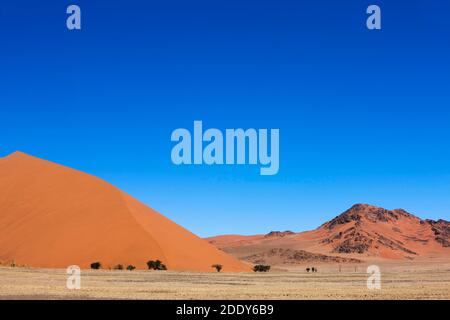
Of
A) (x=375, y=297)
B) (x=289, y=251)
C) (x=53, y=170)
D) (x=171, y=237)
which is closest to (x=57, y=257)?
(x=171, y=237)

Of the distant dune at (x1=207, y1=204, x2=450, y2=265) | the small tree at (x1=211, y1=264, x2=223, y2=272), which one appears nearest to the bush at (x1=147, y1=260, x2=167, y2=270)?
the small tree at (x1=211, y1=264, x2=223, y2=272)

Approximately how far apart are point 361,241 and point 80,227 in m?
84.3

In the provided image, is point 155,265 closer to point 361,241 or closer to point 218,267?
point 218,267

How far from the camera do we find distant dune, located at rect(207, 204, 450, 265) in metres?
130

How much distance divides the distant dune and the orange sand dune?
163 feet

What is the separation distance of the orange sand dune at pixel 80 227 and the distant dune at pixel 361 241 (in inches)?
1961

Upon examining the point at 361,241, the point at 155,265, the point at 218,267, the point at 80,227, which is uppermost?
the point at 361,241

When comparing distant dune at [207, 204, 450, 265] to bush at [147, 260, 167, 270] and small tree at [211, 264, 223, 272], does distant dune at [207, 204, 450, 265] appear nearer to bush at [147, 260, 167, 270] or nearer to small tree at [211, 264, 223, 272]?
small tree at [211, 264, 223, 272]

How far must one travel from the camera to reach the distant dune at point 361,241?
130m

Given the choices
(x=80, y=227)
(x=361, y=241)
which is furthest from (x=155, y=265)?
(x=361, y=241)

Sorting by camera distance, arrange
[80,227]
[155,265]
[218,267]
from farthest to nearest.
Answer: [80,227], [218,267], [155,265]

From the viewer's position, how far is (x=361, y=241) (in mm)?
139125

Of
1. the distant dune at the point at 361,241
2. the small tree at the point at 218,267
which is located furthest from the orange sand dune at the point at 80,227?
the distant dune at the point at 361,241

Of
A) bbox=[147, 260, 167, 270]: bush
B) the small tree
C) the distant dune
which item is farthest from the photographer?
the distant dune
